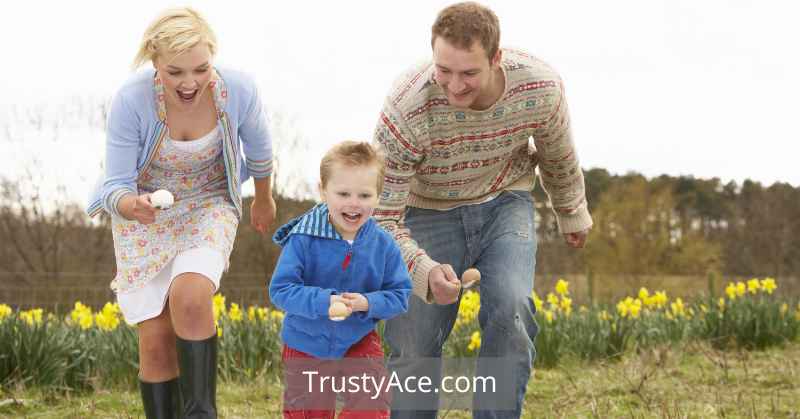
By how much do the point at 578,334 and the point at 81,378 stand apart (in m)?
3.30

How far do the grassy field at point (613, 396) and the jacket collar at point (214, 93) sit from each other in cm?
141

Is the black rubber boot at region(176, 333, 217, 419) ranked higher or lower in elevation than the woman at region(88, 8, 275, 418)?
lower

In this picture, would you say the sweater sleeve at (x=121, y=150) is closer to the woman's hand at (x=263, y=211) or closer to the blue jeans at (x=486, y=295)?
the woman's hand at (x=263, y=211)

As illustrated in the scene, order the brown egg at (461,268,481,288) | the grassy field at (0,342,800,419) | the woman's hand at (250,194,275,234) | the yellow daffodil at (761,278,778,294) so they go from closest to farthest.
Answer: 1. the brown egg at (461,268,481,288)
2. the woman's hand at (250,194,275,234)
3. the grassy field at (0,342,800,419)
4. the yellow daffodil at (761,278,778,294)

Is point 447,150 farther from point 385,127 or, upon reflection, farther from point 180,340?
point 180,340

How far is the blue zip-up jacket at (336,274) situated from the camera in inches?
90.4

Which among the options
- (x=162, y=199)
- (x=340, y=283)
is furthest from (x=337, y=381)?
(x=162, y=199)

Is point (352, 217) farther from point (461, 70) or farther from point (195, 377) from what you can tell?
point (195, 377)

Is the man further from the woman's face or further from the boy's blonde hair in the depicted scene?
the woman's face

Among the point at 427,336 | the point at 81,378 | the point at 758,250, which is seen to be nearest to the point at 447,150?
the point at 427,336

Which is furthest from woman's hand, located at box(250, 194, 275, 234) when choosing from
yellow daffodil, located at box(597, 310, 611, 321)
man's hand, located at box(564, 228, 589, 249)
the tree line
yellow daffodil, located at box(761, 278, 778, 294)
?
the tree line

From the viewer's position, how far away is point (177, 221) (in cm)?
285

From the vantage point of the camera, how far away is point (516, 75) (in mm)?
2736

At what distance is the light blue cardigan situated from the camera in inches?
107
